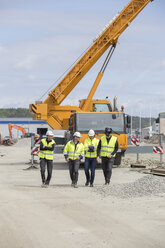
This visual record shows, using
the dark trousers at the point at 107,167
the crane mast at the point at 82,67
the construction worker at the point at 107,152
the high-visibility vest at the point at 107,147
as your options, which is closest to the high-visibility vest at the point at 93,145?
the construction worker at the point at 107,152

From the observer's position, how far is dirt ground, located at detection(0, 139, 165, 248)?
7004 mm

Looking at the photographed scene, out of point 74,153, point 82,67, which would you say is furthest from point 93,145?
point 82,67

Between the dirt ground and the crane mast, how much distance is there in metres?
10.2

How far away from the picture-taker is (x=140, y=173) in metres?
19.2

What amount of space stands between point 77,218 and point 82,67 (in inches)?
647

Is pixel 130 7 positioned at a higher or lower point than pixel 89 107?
higher

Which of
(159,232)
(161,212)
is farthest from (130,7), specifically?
(159,232)

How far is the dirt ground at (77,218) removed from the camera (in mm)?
7004

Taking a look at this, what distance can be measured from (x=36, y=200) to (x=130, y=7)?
52.6ft

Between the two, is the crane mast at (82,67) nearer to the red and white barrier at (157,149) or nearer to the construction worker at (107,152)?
the red and white barrier at (157,149)

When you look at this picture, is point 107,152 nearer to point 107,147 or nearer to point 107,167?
point 107,147

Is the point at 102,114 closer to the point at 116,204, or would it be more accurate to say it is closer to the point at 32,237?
the point at 116,204

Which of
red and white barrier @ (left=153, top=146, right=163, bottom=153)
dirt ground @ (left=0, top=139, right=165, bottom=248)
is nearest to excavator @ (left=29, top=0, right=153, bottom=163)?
red and white barrier @ (left=153, top=146, right=163, bottom=153)

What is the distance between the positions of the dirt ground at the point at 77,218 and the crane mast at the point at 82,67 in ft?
33.6
